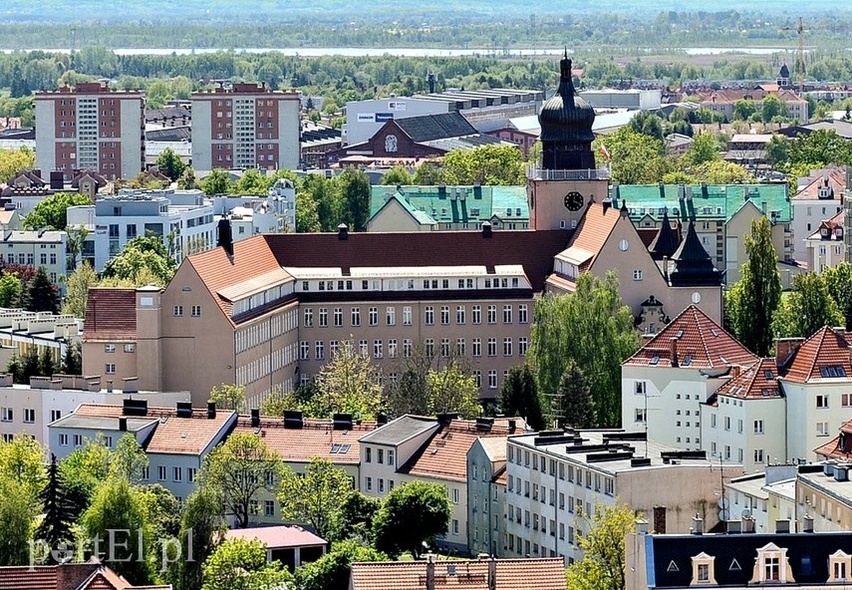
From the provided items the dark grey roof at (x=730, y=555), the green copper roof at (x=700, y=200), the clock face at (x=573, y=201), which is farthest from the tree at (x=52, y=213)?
the dark grey roof at (x=730, y=555)

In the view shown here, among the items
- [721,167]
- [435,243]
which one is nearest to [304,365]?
[435,243]

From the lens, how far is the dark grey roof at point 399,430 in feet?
254

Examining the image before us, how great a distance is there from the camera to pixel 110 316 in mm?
92000

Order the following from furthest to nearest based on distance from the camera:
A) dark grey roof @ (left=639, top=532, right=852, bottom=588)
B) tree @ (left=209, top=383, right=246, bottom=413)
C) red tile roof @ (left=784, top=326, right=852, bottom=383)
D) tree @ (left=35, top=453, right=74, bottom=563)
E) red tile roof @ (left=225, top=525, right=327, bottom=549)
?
1. tree @ (left=209, top=383, right=246, bottom=413)
2. red tile roof @ (left=784, top=326, right=852, bottom=383)
3. red tile roof @ (left=225, top=525, right=327, bottom=549)
4. tree @ (left=35, top=453, right=74, bottom=563)
5. dark grey roof @ (left=639, top=532, right=852, bottom=588)

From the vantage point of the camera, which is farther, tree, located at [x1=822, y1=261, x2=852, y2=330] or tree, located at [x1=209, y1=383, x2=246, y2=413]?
tree, located at [x1=822, y1=261, x2=852, y2=330]

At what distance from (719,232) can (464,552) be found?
54.5 m

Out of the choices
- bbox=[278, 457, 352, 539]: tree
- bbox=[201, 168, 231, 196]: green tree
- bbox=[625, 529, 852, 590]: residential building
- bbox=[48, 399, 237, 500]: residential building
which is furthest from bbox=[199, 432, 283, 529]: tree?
bbox=[201, 168, 231, 196]: green tree

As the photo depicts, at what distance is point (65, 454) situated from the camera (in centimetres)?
8225

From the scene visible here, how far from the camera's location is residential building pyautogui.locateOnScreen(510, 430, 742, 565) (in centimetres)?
6762

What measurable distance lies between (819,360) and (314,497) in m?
12.7

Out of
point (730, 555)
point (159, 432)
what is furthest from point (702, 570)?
point (159, 432)

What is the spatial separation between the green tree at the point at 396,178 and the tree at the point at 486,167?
3.66m

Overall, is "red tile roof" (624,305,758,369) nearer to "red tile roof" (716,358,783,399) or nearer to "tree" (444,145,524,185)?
"red tile roof" (716,358,783,399)

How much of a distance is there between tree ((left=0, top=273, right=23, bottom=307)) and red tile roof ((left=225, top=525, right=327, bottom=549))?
47758 mm
